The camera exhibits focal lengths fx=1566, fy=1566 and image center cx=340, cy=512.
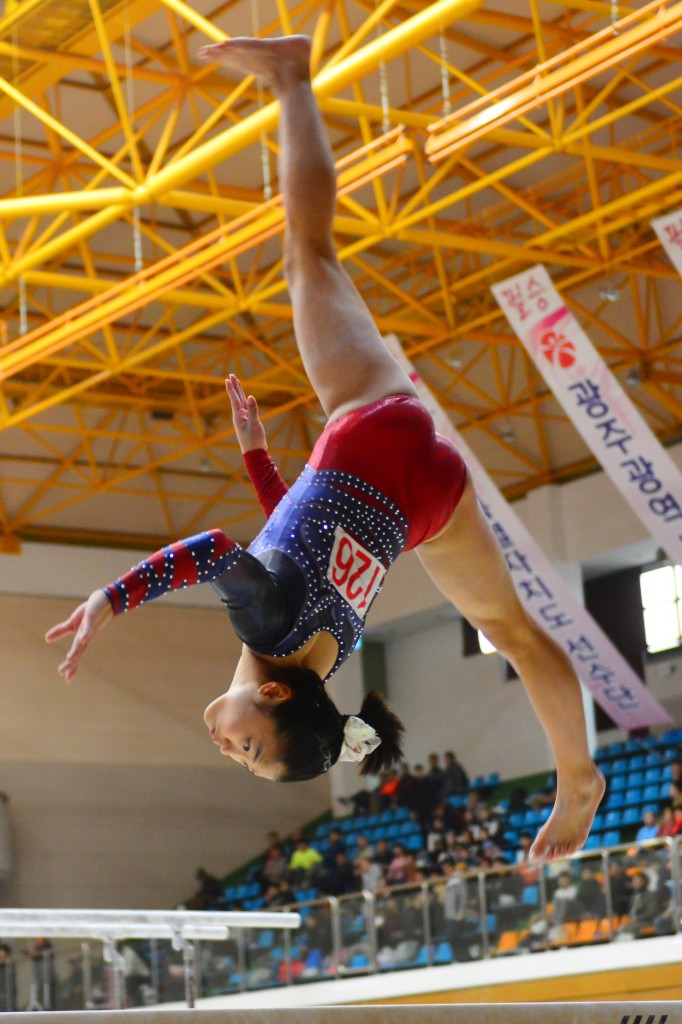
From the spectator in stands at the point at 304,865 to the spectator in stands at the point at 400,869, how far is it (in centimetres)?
191

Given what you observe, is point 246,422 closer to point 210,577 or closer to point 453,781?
point 210,577

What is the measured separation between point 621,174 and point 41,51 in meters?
7.17

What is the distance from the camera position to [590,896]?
1208 centimetres

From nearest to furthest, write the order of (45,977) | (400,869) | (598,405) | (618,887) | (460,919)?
1. (618,887)
2. (460,919)
3. (45,977)
4. (598,405)
5. (400,869)

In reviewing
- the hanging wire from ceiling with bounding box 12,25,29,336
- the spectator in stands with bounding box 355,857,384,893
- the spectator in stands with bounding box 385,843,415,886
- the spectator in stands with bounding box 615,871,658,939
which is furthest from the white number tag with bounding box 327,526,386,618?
the spectator in stands with bounding box 355,857,384,893

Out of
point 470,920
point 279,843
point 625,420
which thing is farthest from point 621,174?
point 279,843

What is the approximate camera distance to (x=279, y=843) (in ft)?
78.7

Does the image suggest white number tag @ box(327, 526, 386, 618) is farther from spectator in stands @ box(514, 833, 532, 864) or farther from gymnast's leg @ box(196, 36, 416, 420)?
spectator in stands @ box(514, 833, 532, 864)

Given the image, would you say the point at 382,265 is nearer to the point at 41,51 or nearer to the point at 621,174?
the point at 621,174

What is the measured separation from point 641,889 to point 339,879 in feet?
22.7

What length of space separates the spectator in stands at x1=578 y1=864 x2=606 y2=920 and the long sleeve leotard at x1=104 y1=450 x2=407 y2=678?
328 inches

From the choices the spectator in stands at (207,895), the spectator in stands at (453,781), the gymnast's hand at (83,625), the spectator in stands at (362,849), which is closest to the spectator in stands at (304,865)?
the spectator in stands at (362,849)

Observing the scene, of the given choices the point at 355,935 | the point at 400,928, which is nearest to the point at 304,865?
the point at 355,935

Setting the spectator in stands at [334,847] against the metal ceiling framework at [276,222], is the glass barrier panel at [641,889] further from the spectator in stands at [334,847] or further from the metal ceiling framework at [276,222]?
the spectator in stands at [334,847]
